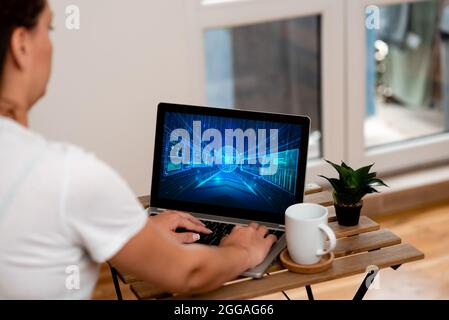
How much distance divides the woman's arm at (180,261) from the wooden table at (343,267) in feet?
0.11

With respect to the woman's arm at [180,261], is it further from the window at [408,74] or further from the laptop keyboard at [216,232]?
the window at [408,74]

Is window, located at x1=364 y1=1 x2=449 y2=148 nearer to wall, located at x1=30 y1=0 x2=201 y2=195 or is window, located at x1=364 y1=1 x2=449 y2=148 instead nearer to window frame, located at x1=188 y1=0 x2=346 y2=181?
window frame, located at x1=188 y1=0 x2=346 y2=181

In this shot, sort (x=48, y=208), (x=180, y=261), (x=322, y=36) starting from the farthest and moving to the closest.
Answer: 1. (x=322, y=36)
2. (x=180, y=261)
3. (x=48, y=208)

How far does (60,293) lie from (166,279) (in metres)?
0.17

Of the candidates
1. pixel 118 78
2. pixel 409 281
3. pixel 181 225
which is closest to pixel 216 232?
pixel 181 225

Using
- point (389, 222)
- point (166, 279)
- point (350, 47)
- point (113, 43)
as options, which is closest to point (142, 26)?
point (113, 43)

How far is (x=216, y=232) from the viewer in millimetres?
1655

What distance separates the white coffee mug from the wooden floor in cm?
97

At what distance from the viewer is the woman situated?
3.76 feet

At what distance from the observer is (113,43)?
8.38ft

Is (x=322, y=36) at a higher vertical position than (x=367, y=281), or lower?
higher

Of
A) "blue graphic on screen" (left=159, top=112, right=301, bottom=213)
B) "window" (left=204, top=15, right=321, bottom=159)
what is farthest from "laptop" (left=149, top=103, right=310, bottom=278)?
"window" (left=204, top=15, right=321, bottom=159)

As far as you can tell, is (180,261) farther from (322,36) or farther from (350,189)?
(322,36)
